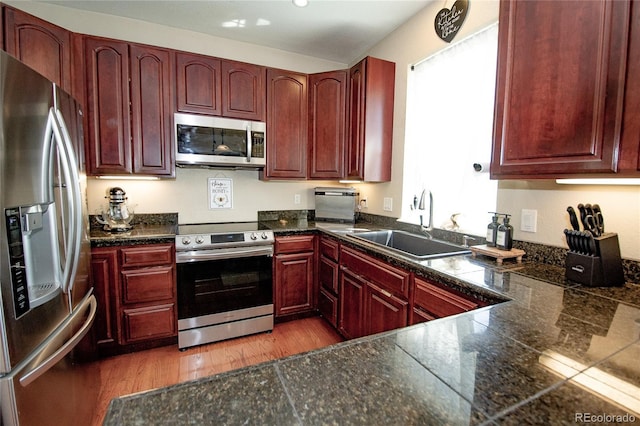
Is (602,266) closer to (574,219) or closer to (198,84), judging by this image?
(574,219)

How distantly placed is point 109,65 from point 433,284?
273cm

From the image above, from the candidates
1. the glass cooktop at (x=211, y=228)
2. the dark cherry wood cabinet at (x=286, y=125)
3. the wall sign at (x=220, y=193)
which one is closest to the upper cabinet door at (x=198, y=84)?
the dark cherry wood cabinet at (x=286, y=125)

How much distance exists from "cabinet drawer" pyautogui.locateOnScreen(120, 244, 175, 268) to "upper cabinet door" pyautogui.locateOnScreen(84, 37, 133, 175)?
0.66 metres

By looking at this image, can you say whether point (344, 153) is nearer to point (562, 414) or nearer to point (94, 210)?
point (94, 210)

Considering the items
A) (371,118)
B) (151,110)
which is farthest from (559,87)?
(151,110)

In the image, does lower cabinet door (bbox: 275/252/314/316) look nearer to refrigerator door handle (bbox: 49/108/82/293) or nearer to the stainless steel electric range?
the stainless steel electric range

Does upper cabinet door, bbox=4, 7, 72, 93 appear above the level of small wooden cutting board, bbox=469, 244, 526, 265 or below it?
above

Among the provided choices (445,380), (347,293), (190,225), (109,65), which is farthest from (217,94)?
(445,380)

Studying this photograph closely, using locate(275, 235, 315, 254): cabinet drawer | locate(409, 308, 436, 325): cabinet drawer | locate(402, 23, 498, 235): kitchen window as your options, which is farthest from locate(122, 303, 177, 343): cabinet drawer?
locate(402, 23, 498, 235): kitchen window

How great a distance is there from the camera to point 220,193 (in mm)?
2973

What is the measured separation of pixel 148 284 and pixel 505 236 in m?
2.41

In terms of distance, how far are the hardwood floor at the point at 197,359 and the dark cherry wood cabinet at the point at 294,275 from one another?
19 centimetres

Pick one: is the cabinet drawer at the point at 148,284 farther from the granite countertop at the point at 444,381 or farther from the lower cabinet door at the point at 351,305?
the granite countertop at the point at 444,381

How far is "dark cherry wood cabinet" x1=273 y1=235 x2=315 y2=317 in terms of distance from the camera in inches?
104
